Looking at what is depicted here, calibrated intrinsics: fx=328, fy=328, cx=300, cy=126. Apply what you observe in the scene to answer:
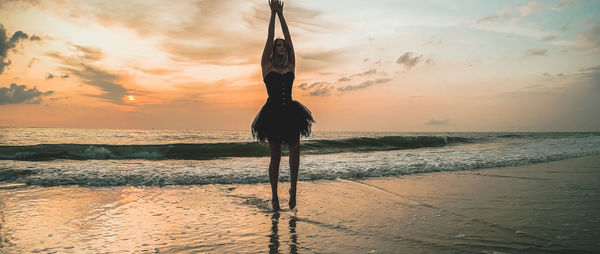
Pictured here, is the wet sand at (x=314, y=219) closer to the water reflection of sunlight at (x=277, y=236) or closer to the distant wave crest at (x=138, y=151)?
the water reflection of sunlight at (x=277, y=236)

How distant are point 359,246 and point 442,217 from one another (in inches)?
55.3

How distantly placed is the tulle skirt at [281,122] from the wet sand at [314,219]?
36.8 inches

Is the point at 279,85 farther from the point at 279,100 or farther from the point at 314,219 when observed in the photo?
the point at 314,219

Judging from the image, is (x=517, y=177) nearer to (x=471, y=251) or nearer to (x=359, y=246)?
(x=471, y=251)

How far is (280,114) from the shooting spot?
171 inches

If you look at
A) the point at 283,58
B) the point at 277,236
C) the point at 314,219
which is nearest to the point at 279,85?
the point at 283,58

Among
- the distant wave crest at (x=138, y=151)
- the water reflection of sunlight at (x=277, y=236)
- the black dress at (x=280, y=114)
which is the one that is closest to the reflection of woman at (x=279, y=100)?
the black dress at (x=280, y=114)

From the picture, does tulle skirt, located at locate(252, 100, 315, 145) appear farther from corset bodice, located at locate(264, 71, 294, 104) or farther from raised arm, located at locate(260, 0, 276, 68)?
raised arm, located at locate(260, 0, 276, 68)

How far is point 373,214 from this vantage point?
3.80 metres

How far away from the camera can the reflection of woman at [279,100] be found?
14.0 ft

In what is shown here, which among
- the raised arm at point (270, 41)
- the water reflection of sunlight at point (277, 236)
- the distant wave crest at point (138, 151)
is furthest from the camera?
the distant wave crest at point (138, 151)

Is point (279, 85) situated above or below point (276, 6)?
below

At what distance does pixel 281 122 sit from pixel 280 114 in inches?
4.8

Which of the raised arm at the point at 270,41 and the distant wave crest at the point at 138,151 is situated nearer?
the raised arm at the point at 270,41
